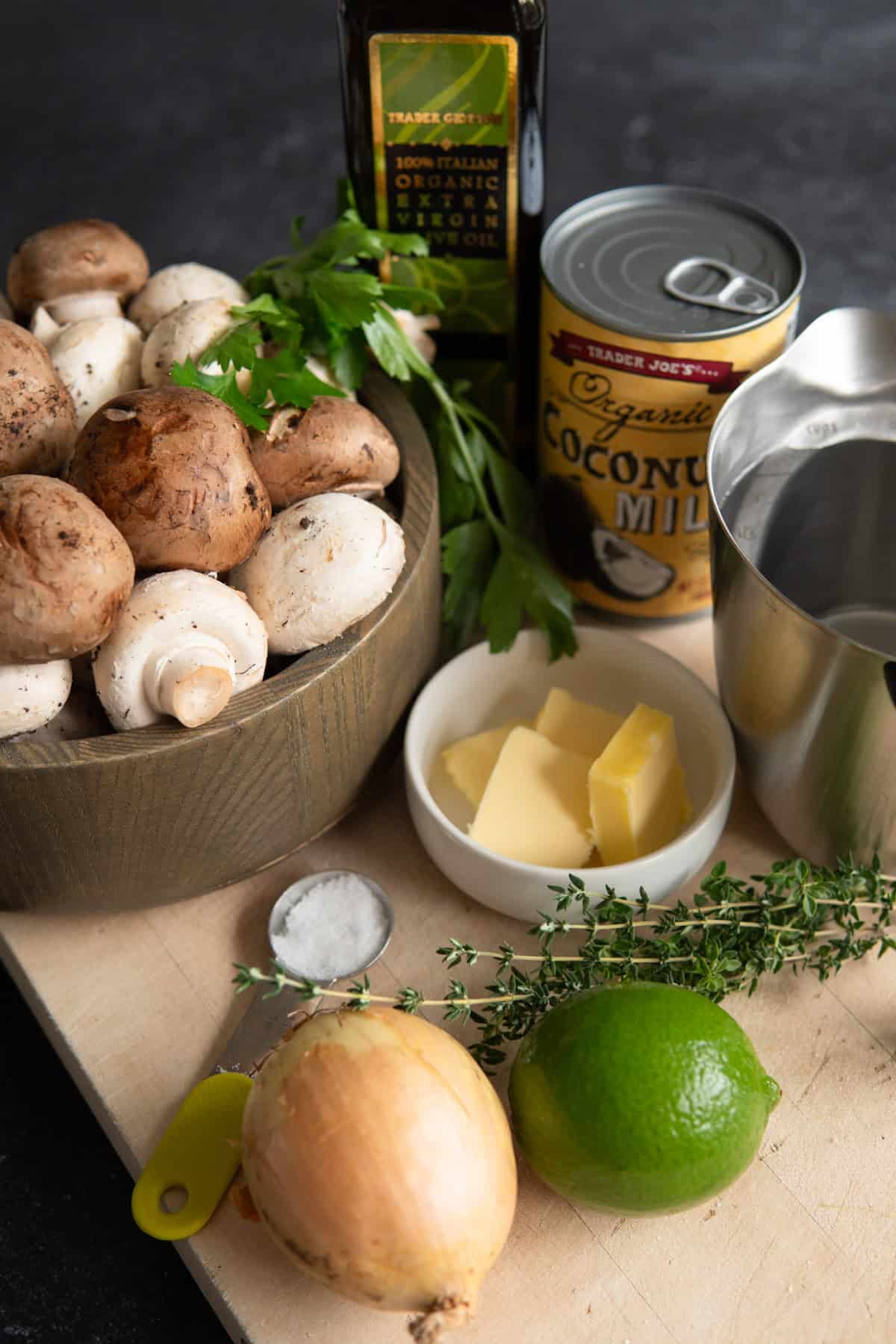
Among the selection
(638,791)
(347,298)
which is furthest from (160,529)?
(638,791)

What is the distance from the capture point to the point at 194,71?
1853mm

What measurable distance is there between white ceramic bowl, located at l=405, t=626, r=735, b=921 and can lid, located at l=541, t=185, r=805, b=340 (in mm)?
229

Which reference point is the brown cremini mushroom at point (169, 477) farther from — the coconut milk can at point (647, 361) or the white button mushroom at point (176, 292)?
the coconut milk can at point (647, 361)

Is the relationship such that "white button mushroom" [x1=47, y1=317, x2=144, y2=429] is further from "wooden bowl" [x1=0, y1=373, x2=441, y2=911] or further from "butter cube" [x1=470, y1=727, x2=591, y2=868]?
"butter cube" [x1=470, y1=727, x2=591, y2=868]

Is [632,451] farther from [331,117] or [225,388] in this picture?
[331,117]

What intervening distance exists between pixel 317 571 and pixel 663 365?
293mm

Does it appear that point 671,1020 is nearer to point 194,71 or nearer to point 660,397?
point 660,397

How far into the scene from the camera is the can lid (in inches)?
36.2

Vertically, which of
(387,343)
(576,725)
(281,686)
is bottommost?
(576,725)

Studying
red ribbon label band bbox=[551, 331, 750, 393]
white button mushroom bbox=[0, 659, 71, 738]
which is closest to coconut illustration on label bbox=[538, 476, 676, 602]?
red ribbon label band bbox=[551, 331, 750, 393]

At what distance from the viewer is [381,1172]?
25.0 inches

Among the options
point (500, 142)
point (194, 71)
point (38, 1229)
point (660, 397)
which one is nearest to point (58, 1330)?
point (38, 1229)

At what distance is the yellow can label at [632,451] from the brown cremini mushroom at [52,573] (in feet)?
1.26

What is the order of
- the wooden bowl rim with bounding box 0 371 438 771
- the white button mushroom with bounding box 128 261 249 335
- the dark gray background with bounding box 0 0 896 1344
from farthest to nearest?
the dark gray background with bounding box 0 0 896 1344
the white button mushroom with bounding box 128 261 249 335
the wooden bowl rim with bounding box 0 371 438 771
